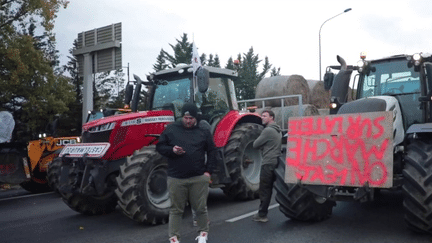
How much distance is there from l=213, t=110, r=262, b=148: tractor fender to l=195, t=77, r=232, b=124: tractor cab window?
159 millimetres

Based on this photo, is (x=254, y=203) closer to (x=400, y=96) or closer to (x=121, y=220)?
(x=121, y=220)

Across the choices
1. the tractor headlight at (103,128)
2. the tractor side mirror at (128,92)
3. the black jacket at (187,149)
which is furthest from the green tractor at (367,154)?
the tractor side mirror at (128,92)

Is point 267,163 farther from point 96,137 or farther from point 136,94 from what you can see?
point 136,94

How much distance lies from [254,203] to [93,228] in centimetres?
294

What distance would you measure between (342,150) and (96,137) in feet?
12.7

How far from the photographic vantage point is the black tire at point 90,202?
718 centimetres

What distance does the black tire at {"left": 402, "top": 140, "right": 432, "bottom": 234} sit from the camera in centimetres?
498

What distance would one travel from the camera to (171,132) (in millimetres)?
5102

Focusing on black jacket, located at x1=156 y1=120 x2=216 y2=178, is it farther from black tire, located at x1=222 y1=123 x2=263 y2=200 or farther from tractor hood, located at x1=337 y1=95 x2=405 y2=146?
black tire, located at x1=222 y1=123 x2=263 y2=200

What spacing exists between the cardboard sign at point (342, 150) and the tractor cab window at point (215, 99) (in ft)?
8.22

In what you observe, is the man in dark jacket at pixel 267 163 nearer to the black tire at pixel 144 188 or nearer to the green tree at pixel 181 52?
the black tire at pixel 144 188

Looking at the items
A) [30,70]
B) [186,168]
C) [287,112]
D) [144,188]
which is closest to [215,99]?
[144,188]

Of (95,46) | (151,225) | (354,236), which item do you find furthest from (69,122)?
(354,236)

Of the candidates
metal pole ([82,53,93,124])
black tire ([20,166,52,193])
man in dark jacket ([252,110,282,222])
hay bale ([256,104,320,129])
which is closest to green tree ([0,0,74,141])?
metal pole ([82,53,93,124])
